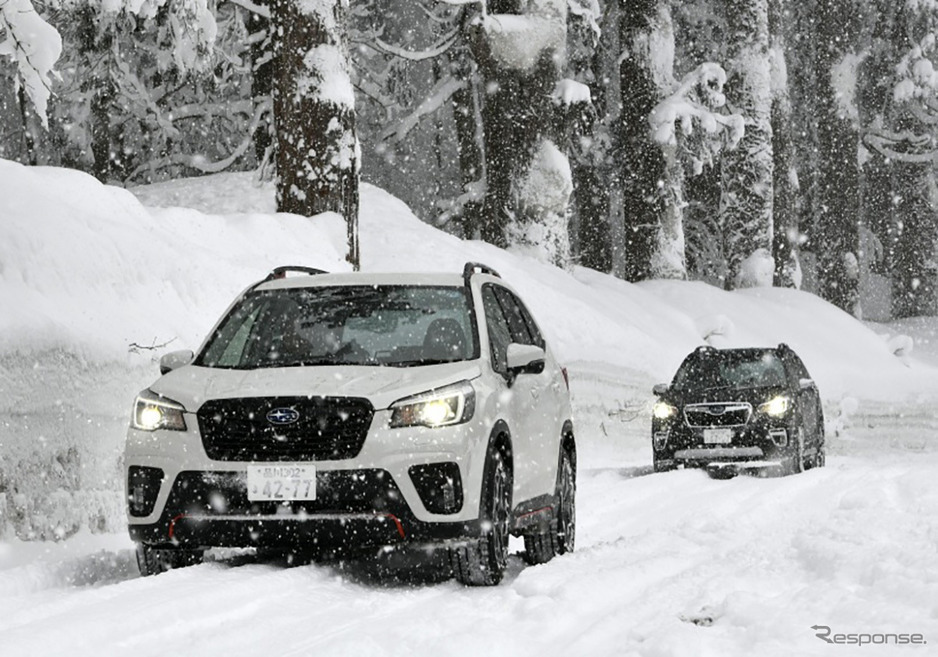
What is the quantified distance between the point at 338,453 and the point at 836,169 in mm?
35188

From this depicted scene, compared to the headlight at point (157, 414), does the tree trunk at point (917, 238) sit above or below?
above

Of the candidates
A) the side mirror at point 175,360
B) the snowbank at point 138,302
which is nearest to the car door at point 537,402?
the side mirror at point 175,360

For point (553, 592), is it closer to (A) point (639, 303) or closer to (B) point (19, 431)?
(B) point (19, 431)

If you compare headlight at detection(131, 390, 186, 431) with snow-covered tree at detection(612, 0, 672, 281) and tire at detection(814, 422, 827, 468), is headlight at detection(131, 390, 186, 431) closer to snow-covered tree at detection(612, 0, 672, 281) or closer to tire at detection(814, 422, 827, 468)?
tire at detection(814, 422, 827, 468)

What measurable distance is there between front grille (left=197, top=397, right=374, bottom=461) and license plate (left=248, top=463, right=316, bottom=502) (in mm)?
62

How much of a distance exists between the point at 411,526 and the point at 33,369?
206 inches

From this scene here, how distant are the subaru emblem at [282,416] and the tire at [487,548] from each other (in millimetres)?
1048

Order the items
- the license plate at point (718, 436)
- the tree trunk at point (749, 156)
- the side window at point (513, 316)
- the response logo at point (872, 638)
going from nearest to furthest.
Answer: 1. the response logo at point (872, 638)
2. the side window at point (513, 316)
3. the license plate at point (718, 436)
4. the tree trunk at point (749, 156)

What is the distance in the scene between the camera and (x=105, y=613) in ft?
21.9

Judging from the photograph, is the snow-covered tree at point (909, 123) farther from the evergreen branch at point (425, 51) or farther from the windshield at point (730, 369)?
the windshield at point (730, 369)

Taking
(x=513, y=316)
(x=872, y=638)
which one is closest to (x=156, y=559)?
(x=513, y=316)

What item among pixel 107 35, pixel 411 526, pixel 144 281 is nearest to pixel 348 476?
pixel 411 526

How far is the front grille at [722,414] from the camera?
57.1ft

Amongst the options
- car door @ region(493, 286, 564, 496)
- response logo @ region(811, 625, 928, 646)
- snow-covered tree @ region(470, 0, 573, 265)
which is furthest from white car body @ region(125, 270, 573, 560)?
snow-covered tree @ region(470, 0, 573, 265)
